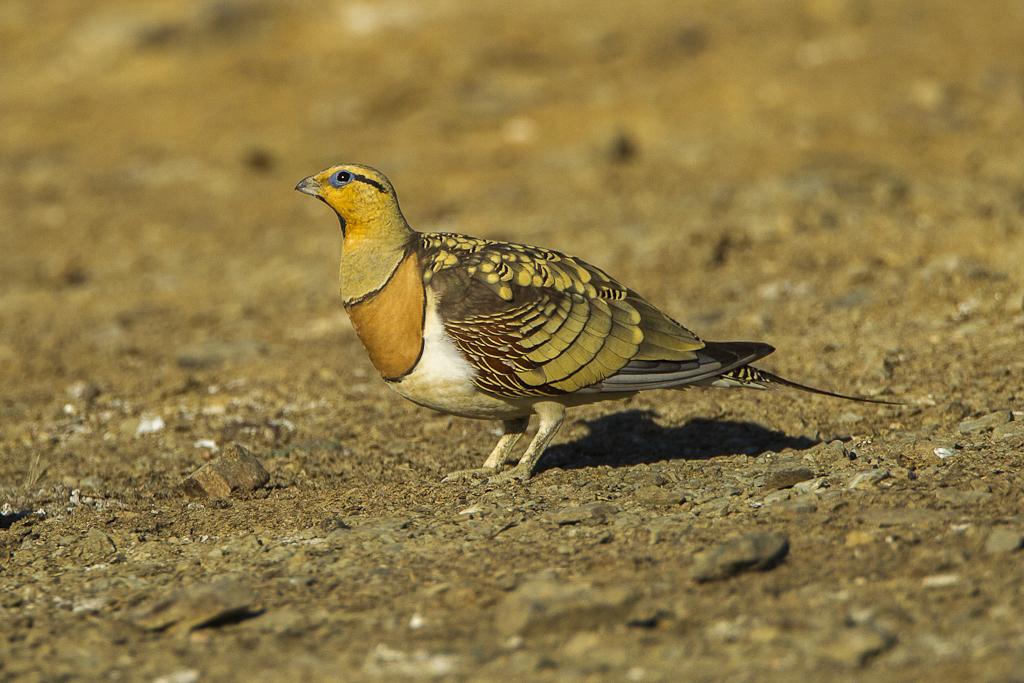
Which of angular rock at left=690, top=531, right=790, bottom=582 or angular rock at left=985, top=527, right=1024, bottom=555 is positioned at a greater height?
angular rock at left=690, top=531, right=790, bottom=582

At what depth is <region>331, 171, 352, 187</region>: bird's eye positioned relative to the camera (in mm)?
6520

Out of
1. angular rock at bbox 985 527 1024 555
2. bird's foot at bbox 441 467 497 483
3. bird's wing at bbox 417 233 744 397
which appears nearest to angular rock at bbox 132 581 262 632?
bird's wing at bbox 417 233 744 397

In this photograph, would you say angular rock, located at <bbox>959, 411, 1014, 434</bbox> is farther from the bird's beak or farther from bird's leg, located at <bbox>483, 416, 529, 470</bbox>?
the bird's beak

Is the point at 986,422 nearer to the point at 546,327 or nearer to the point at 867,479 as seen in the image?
the point at 867,479

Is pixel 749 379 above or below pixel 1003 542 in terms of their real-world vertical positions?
above

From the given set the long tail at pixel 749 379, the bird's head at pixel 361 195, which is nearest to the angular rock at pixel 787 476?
the long tail at pixel 749 379

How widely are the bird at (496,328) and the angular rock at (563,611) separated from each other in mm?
1682

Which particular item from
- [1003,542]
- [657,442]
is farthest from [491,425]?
[1003,542]

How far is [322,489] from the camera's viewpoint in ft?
22.3

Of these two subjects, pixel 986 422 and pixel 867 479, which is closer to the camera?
pixel 867 479

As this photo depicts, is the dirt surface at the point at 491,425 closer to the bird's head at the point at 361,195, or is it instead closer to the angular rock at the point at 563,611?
the angular rock at the point at 563,611

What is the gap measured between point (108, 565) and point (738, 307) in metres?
6.08

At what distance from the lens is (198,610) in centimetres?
492

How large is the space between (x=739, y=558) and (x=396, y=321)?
2.12 metres
